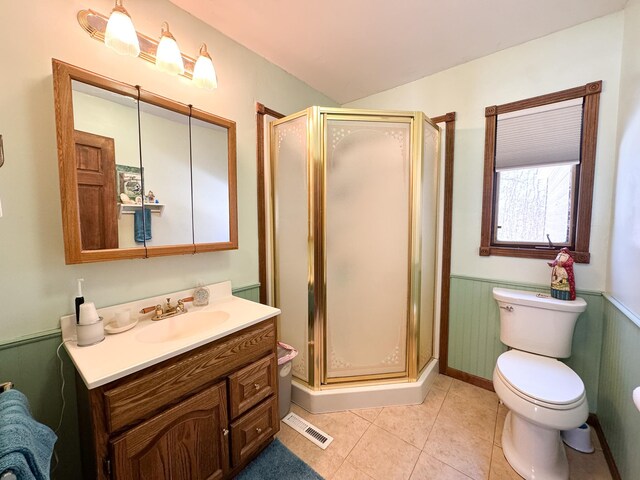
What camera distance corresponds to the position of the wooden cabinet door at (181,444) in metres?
0.91

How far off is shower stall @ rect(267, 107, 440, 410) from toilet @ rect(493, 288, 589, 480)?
0.55m

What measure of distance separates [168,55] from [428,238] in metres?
1.91

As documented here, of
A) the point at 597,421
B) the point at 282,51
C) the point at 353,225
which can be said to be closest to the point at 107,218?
the point at 353,225

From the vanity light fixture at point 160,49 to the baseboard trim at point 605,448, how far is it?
9.42 feet

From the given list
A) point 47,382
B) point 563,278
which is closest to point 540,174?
point 563,278

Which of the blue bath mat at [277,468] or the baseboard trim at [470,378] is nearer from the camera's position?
the blue bath mat at [277,468]

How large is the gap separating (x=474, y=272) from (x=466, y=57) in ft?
5.19

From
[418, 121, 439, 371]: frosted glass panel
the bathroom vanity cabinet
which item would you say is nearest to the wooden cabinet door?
the bathroom vanity cabinet

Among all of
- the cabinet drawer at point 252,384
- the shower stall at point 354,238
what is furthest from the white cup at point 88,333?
the shower stall at point 354,238

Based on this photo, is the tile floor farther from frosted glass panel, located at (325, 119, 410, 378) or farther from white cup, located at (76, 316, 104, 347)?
white cup, located at (76, 316, 104, 347)

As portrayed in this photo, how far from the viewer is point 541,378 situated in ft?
4.38

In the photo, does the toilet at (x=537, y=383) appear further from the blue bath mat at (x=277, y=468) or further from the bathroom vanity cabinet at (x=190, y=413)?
the bathroom vanity cabinet at (x=190, y=413)

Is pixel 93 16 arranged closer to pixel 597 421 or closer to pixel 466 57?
pixel 466 57

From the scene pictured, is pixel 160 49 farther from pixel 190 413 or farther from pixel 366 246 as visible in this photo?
pixel 190 413
